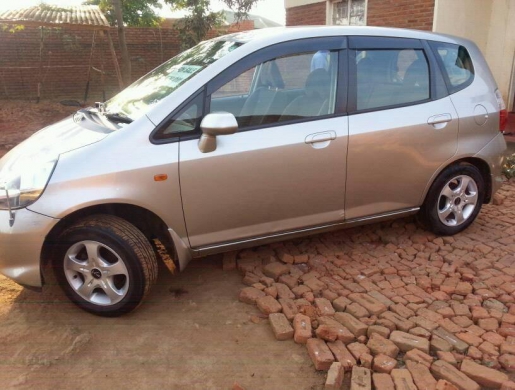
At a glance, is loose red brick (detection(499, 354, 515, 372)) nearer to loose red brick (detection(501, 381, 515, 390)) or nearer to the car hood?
loose red brick (detection(501, 381, 515, 390))

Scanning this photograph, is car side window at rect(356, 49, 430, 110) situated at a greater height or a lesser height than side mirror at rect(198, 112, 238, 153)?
greater

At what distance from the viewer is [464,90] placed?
375cm

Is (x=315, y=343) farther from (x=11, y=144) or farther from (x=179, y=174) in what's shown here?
(x=11, y=144)

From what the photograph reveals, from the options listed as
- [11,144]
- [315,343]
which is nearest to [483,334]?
[315,343]

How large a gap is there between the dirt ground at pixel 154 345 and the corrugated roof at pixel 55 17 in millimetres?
7395

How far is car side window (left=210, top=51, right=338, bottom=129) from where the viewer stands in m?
3.11

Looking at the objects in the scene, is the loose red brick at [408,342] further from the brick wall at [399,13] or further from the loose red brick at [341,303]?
the brick wall at [399,13]

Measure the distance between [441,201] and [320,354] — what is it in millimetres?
2094

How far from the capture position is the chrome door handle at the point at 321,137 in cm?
314

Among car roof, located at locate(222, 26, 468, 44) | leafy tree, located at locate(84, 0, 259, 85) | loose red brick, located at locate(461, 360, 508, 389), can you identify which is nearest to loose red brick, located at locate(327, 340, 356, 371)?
loose red brick, located at locate(461, 360, 508, 389)

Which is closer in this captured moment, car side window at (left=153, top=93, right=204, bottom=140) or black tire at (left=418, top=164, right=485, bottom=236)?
car side window at (left=153, top=93, right=204, bottom=140)

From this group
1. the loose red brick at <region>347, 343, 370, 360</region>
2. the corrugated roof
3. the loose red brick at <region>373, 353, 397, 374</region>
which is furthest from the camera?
the corrugated roof

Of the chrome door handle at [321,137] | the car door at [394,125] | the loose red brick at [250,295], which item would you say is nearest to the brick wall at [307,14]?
the car door at [394,125]

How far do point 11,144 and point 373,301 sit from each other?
285 inches
